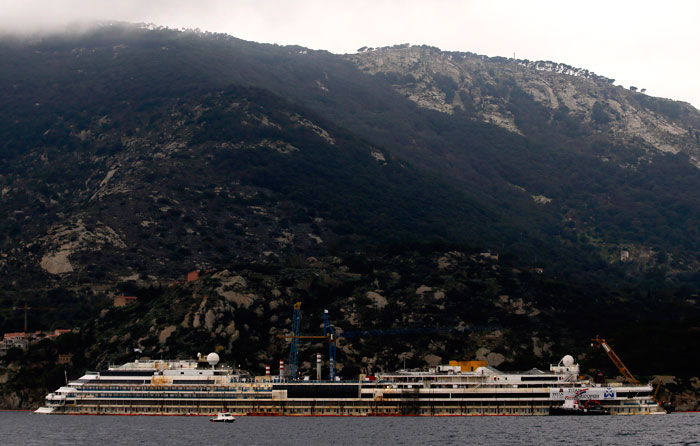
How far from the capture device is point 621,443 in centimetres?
13000

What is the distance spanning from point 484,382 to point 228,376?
44.2m

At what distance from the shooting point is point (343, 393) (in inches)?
7087

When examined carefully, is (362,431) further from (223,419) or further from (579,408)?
(579,408)

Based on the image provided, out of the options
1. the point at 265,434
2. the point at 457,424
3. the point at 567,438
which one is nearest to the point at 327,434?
the point at 265,434

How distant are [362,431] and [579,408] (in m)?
39.8

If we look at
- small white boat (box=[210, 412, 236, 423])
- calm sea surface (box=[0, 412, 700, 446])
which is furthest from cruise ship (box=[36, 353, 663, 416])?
small white boat (box=[210, 412, 236, 423])

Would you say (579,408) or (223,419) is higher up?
(579,408)

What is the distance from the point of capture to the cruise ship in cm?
17338

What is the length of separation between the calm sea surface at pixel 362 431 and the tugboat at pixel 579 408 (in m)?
3.96

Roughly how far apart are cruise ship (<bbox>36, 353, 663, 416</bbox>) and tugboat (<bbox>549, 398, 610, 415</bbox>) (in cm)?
77

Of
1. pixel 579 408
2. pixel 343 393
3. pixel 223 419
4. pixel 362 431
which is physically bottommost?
pixel 362 431

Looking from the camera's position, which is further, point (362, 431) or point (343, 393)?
point (343, 393)

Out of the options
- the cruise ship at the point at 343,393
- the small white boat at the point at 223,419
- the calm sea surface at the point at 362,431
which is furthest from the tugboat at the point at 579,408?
the small white boat at the point at 223,419

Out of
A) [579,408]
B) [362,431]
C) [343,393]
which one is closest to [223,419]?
[343,393]
